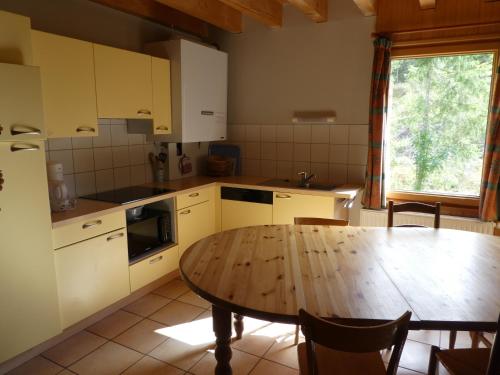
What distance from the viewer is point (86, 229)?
7.67 feet

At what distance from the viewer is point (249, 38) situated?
3818mm

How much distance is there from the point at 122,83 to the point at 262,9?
1.38 m

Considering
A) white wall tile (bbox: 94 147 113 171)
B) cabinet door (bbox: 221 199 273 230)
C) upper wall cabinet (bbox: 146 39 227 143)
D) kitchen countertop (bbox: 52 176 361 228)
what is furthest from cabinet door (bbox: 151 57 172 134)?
cabinet door (bbox: 221 199 273 230)

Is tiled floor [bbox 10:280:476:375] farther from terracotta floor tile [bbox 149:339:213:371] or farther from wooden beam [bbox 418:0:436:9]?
wooden beam [bbox 418:0:436:9]

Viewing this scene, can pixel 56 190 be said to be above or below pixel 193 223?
above

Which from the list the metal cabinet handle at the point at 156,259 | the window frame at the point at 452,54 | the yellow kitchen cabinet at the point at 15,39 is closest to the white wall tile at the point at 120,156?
the metal cabinet handle at the point at 156,259

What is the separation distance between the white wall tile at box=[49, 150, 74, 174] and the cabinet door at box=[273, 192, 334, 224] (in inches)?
65.5

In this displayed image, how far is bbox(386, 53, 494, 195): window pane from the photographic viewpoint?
2.99 metres

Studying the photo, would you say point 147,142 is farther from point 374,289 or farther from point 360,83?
point 374,289

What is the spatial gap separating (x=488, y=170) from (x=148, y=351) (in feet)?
9.22

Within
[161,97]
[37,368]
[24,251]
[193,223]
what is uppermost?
[161,97]

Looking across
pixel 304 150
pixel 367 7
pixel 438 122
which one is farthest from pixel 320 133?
pixel 367 7

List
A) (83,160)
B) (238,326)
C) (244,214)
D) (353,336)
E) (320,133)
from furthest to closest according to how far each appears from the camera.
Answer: (320,133), (244,214), (83,160), (238,326), (353,336)

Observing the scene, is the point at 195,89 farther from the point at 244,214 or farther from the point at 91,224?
the point at 91,224
